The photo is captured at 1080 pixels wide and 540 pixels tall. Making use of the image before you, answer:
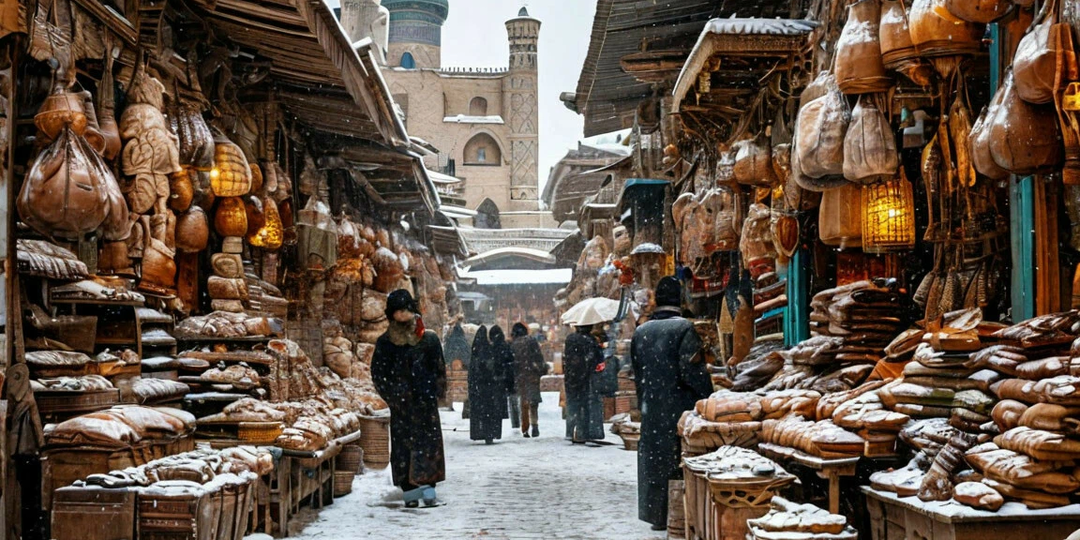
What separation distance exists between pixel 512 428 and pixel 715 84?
10501mm

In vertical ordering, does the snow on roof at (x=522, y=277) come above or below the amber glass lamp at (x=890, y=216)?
above

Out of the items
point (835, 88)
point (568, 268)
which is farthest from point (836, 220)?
point (568, 268)

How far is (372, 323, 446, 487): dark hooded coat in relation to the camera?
9711mm

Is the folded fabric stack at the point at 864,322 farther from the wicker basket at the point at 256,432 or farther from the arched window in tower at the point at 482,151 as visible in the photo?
the arched window in tower at the point at 482,151

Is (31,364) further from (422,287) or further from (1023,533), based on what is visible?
(422,287)

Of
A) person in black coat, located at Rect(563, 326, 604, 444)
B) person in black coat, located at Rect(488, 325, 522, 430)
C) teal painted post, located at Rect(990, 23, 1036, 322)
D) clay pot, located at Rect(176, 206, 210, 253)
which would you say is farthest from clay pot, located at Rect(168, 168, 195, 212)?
person in black coat, located at Rect(488, 325, 522, 430)

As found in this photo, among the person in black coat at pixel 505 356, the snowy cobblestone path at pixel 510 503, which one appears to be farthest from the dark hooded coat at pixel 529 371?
the snowy cobblestone path at pixel 510 503

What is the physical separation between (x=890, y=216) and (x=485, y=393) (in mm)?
10296

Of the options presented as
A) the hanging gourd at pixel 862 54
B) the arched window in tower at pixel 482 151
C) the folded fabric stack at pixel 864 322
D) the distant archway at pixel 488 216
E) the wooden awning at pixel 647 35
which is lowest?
the folded fabric stack at pixel 864 322

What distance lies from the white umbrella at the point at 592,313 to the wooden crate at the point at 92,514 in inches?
511

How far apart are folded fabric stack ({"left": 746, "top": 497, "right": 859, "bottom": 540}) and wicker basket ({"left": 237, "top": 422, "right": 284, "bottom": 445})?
4.24 meters

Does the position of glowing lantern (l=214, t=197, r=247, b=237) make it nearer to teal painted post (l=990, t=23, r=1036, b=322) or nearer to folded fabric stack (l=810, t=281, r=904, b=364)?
folded fabric stack (l=810, t=281, r=904, b=364)

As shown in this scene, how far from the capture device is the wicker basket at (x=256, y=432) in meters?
8.15

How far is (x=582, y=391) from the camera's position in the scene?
16.4 m
